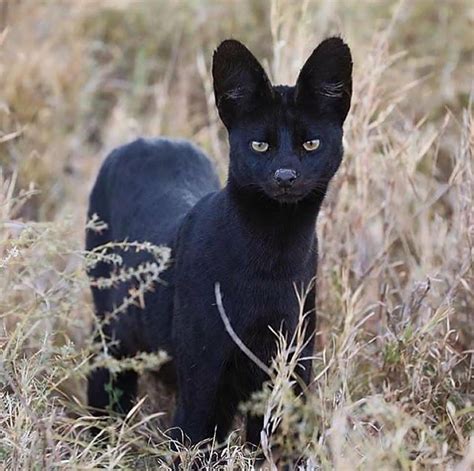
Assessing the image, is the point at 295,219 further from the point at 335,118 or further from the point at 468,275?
the point at 468,275

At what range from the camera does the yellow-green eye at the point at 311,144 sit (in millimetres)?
2814

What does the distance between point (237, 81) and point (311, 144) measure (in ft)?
0.79

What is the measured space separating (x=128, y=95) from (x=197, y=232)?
110 inches

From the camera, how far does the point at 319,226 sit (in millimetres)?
3770

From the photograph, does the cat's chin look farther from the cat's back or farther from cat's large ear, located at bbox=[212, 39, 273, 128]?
the cat's back

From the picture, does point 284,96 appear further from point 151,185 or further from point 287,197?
point 151,185

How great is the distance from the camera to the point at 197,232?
301 centimetres

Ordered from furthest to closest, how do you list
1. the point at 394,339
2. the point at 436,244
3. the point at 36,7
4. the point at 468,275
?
the point at 36,7
the point at 436,244
the point at 468,275
the point at 394,339

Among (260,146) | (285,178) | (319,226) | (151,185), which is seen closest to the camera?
(285,178)

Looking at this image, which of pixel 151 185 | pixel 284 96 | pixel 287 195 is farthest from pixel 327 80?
pixel 151 185

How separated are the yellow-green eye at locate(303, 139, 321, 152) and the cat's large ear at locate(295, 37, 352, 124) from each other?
3.1 inches

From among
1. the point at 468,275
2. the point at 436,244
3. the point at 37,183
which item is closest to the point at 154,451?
the point at 468,275

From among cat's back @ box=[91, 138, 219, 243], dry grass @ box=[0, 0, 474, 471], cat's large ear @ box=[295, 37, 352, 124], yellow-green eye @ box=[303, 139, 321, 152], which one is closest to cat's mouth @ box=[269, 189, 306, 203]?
yellow-green eye @ box=[303, 139, 321, 152]

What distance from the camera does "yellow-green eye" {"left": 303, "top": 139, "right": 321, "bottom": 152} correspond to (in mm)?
2814
